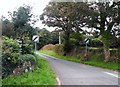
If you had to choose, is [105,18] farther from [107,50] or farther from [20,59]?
[20,59]

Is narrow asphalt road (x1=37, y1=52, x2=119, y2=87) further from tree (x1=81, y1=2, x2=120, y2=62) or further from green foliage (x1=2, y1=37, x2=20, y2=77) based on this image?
tree (x1=81, y1=2, x2=120, y2=62)

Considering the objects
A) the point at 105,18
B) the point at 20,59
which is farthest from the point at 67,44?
the point at 20,59

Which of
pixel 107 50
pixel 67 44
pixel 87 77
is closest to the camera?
pixel 87 77

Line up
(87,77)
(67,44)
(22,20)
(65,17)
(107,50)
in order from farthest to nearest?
(67,44) < (65,17) < (107,50) < (22,20) < (87,77)

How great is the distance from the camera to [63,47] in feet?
156

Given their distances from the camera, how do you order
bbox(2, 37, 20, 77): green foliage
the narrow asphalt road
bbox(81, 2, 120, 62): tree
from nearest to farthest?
bbox(2, 37, 20, 77): green foliage
the narrow asphalt road
bbox(81, 2, 120, 62): tree

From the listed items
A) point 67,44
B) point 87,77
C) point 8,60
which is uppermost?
point 67,44

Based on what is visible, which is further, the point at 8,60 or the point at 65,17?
the point at 65,17

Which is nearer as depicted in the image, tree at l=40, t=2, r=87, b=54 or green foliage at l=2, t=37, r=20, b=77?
green foliage at l=2, t=37, r=20, b=77

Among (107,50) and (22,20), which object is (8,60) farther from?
(107,50)

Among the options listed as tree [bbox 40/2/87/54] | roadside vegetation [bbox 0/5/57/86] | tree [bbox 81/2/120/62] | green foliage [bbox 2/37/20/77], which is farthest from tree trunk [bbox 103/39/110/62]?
green foliage [bbox 2/37/20/77]

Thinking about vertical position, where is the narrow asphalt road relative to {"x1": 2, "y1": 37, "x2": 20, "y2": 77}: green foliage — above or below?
below

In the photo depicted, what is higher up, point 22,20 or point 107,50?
point 22,20

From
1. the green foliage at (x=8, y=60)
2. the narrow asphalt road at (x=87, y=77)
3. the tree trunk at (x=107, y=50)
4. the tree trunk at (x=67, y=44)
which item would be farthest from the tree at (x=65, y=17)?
the green foliage at (x=8, y=60)
